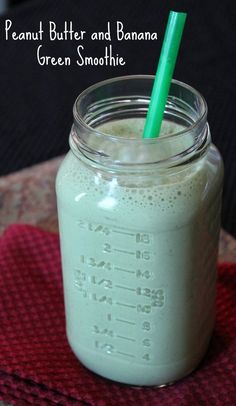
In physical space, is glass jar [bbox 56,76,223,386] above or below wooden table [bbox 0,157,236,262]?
above

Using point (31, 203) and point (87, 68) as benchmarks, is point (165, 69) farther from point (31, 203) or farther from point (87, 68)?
point (87, 68)

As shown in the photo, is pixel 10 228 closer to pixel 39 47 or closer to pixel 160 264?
pixel 160 264

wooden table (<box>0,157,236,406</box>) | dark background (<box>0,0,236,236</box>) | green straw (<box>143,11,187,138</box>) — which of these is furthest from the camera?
dark background (<box>0,0,236,236</box>)

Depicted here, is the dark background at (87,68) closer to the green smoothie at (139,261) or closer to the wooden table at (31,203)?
the wooden table at (31,203)

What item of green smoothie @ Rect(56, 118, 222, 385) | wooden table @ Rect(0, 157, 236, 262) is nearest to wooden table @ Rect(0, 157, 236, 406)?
wooden table @ Rect(0, 157, 236, 262)

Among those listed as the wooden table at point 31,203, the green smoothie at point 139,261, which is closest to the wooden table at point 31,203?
the wooden table at point 31,203

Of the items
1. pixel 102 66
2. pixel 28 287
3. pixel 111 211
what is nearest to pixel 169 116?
pixel 111 211

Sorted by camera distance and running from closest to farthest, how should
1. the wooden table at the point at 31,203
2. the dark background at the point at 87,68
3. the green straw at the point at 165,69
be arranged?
the green straw at the point at 165,69, the wooden table at the point at 31,203, the dark background at the point at 87,68

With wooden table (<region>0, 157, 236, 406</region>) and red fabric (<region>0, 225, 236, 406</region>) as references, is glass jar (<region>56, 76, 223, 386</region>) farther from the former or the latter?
wooden table (<region>0, 157, 236, 406</region>)
